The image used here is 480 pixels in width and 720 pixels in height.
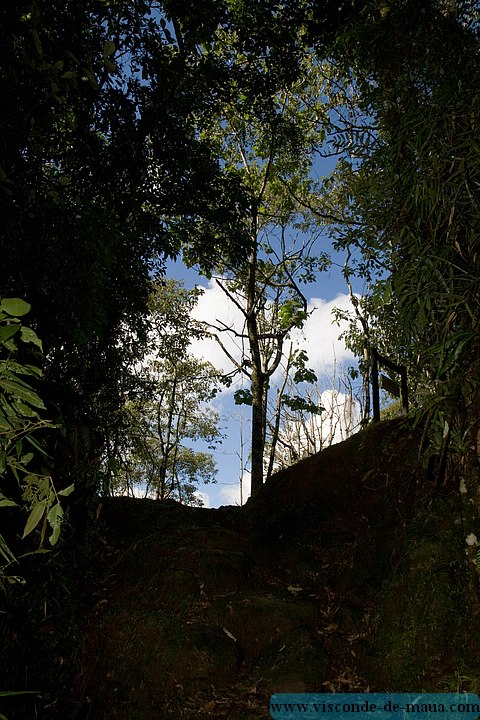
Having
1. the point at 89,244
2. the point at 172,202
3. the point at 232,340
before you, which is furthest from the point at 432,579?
the point at 232,340

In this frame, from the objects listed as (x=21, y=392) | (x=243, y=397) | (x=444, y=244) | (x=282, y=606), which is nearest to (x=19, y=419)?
(x=21, y=392)

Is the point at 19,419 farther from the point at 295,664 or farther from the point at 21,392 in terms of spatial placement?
the point at 295,664

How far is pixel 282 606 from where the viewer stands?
562 centimetres

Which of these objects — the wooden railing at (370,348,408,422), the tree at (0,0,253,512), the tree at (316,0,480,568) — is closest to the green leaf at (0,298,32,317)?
the tree at (0,0,253,512)

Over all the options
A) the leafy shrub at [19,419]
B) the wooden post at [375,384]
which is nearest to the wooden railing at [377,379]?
the wooden post at [375,384]

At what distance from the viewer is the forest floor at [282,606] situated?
458 cm

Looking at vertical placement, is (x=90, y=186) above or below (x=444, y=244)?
above

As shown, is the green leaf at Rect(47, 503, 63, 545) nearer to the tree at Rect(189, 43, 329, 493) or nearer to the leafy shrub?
the leafy shrub

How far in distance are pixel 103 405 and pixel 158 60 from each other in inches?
205

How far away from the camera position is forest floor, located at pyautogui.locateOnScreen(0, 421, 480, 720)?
4582mm

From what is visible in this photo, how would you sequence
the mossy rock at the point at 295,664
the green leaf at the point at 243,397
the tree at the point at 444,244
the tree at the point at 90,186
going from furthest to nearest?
1. the green leaf at the point at 243,397
2. the mossy rock at the point at 295,664
3. the tree at the point at 90,186
4. the tree at the point at 444,244

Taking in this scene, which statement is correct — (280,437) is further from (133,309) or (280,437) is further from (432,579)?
(432,579)

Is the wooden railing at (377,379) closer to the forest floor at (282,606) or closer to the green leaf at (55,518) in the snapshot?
the forest floor at (282,606)

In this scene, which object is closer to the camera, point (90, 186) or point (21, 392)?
point (21, 392)
